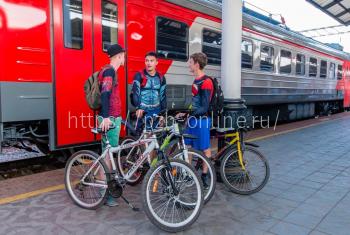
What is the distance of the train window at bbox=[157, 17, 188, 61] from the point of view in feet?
21.0

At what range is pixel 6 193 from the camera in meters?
4.18

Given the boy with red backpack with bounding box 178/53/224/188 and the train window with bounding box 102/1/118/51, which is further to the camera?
the train window with bounding box 102/1/118/51

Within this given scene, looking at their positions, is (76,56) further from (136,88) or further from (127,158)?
(127,158)

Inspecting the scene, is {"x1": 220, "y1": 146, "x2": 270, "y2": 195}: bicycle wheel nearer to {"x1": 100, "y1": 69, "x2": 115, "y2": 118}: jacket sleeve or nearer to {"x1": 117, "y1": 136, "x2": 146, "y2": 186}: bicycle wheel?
{"x1": 117, "y1": 136, "x2": 146, "y2": 186}: bicycle wheel

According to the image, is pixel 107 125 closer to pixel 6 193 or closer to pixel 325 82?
pixel 6 193

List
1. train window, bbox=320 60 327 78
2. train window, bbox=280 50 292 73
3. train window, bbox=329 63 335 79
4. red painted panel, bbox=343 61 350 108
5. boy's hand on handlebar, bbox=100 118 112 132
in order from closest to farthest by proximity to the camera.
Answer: boy's hand on handlebar, bbox=100 118 112 132
train window, bbox=280 50 292 73
train window, bbox=320 60 327 78
train window, bbox=329 63 335 79
red painted panel, bbox=343 61 350 108

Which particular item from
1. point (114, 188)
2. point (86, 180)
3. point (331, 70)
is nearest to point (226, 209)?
point (114, 188)

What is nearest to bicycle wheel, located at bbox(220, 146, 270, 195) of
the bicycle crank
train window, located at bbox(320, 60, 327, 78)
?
the bicycle crank

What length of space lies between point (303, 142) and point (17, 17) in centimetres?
653

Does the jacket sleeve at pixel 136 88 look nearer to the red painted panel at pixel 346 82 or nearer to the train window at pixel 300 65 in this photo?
the train window at pixel 300 65

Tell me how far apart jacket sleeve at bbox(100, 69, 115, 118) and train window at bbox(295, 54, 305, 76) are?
32.1ft

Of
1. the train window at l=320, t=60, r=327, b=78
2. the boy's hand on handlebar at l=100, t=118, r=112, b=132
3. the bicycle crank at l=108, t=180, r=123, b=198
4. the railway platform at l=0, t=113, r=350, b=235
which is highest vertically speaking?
the train window at l=320, t=60, r=327, b=78

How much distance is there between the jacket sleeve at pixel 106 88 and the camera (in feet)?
11.8

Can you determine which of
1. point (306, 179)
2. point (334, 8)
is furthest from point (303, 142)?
point (334, 8)
